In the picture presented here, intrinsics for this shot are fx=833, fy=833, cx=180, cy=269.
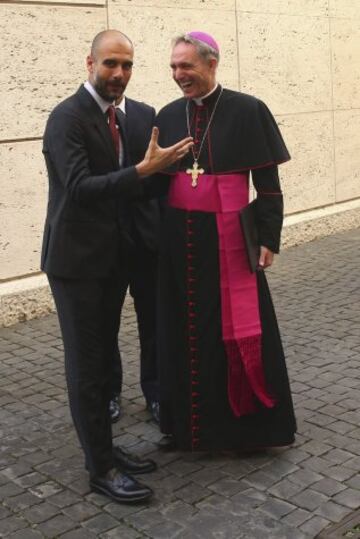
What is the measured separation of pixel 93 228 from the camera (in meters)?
Result: 3.46

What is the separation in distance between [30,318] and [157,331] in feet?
8.91

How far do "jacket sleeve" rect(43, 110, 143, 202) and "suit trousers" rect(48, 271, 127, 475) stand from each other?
42 cm

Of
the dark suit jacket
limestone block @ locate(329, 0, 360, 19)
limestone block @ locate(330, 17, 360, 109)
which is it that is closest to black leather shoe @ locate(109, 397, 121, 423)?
the dark suit jacket

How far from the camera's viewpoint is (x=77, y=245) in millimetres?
3439

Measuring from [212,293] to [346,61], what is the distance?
6700mm

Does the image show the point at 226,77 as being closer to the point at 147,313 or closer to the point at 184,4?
the point at 184,4

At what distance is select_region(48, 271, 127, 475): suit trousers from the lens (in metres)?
3.47

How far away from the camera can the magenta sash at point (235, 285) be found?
371 centimetres

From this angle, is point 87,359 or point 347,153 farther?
point 347,153

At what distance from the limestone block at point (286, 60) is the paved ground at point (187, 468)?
3712 mm

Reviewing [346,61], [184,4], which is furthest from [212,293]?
[346,61]

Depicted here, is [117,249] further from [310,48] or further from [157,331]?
[310,48]

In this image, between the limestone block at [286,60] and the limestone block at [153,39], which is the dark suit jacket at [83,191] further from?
the limestone block at [286,60]

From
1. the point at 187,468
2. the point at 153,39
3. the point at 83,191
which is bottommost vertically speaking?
the point at 187,468
